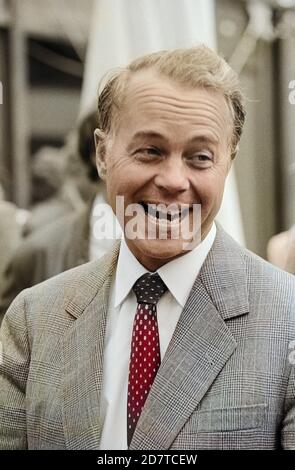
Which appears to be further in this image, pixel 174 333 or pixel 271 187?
pixel 271 187

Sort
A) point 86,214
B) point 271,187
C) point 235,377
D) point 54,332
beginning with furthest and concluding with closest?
point 271,187 → point 86,214 → point 54,332 → point 235,377

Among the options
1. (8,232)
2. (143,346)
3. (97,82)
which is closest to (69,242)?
(8,232)

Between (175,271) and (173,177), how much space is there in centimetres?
19

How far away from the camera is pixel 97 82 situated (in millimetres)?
2266

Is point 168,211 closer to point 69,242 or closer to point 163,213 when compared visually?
point 163,213

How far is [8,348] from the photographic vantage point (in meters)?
1.39

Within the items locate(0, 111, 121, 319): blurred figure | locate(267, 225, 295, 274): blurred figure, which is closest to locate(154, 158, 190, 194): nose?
locate(267, 225, 295, 274): blurred figure

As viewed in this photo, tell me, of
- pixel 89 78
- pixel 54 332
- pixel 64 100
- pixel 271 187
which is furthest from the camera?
pixel 64 100

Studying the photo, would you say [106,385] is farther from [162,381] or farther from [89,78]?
[89,78]

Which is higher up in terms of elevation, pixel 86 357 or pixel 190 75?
pixel 190 75

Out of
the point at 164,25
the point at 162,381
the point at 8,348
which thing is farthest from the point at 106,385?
the point at 164,25

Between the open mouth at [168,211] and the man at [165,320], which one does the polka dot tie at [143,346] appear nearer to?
the man at [165,320]

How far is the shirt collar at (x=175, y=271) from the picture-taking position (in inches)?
51.6
